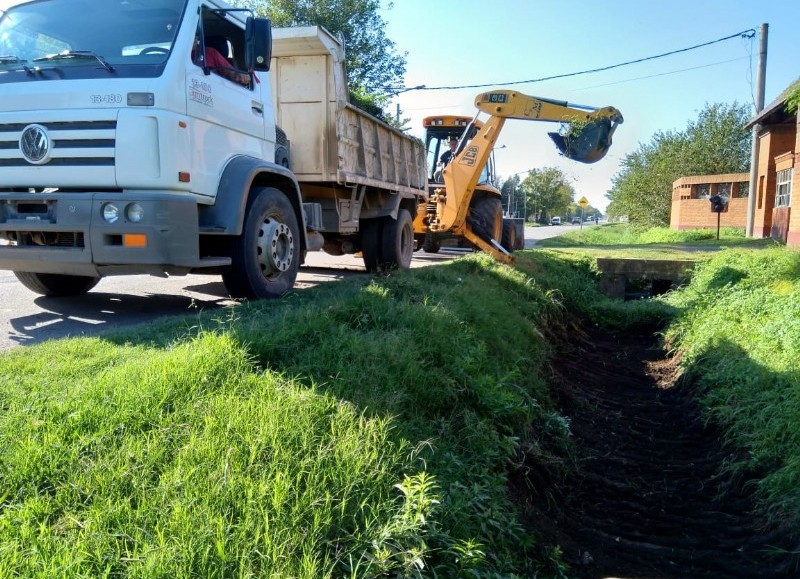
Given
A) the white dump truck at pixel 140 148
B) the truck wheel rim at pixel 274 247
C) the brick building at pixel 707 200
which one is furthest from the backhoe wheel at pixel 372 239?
the brick building at pixel 707 200

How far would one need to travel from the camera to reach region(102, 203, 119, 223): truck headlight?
4.86 m

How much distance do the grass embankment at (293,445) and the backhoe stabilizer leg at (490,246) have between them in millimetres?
5957

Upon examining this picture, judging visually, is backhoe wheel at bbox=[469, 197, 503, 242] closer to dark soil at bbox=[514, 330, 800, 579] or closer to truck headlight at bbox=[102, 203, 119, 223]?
dark soil at bbox=[514, 330, 800, 579]

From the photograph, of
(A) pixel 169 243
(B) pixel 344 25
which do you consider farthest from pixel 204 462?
(B) pixel 344 25

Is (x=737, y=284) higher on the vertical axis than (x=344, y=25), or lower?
lower

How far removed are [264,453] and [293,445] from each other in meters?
0.14

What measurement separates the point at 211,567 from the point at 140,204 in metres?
3.48

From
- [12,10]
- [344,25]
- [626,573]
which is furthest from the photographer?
[344,25]

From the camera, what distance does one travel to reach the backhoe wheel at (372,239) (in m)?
10.0

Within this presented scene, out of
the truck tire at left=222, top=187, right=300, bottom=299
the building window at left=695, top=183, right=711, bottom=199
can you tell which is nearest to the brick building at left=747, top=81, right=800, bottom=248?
the building window at left=695, top=183, right=711, bottom=199

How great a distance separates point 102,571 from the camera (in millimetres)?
2025

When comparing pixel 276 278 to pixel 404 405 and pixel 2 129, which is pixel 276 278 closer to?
pixel 2 129

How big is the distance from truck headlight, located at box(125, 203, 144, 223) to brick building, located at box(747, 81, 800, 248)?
18.6 meters

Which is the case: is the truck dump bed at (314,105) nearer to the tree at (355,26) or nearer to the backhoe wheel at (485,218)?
the backhoe wheel at (485,218)
